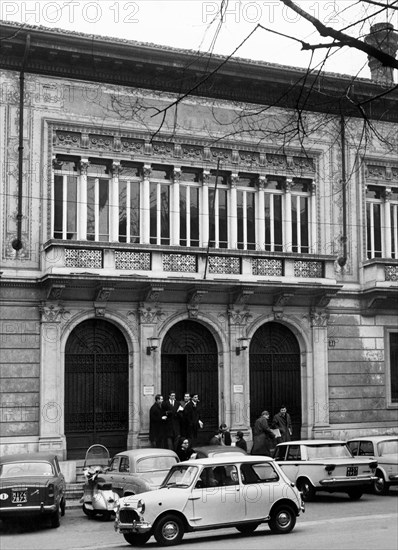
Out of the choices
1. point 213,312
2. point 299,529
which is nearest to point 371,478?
point 299,529

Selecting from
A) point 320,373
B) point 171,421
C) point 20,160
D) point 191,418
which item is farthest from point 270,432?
point 20,160

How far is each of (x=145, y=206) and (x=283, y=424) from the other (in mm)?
7911

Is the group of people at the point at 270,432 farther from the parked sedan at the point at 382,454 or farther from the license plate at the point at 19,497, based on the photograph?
the license plate at the point at 19,497

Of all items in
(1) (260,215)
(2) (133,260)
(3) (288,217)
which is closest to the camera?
(2) (133,260)

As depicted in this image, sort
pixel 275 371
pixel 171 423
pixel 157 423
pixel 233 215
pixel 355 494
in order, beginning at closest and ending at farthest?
pixel 355 494 < pixel 157 423 < pixel 171 423 < pixel 233 215 < pixel 275 371

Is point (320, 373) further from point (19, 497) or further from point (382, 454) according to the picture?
point (19, 497)

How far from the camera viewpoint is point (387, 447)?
23.6m

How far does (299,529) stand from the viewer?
17.0 meters

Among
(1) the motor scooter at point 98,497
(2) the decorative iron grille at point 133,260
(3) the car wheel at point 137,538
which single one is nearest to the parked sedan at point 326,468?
(1) the motor scooter at point 98,497

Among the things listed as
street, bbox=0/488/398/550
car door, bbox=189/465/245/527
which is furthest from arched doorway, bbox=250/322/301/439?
car door, bbox=189/465/245/527

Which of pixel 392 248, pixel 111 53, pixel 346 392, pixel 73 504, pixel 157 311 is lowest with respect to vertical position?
pixel 73 504

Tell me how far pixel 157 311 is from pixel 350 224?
7.79 m

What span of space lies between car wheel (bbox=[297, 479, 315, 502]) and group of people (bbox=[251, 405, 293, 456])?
139 inches

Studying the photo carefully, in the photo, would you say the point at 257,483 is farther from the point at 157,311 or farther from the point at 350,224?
the point at 350,224
